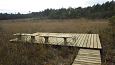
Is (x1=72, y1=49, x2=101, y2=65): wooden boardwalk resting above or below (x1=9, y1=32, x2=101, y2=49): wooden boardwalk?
below

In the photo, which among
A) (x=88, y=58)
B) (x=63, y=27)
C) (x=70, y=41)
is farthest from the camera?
(x=63, y=27)

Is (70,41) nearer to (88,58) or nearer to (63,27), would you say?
(88,58)

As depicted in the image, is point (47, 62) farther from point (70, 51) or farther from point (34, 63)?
point (70, 51)

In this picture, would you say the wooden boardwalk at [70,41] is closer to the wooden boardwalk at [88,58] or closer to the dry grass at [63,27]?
the wooden boardwalk at [88,58]

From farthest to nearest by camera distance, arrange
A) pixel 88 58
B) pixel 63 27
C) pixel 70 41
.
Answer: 1. pixel 63 27
2. pixel 70 41
3. pixel 88 58

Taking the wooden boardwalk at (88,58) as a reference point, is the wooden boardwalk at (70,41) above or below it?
above

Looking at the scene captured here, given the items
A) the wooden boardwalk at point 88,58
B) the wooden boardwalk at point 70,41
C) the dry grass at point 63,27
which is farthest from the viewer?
the dry grass at point 63,27

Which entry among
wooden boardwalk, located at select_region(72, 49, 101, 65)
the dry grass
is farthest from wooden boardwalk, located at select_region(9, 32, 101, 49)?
the dry grass

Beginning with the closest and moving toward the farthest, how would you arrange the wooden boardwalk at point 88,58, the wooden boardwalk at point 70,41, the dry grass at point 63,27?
the wooden boardwalk at point 88,58, the wooden boardwalk at point 70,41, the dry grass at point 63,27

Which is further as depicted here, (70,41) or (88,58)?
(70,41)

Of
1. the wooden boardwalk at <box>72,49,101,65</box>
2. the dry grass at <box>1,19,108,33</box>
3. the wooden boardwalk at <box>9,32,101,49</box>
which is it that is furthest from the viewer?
the dry grass at <box>1,19,108,33</box>

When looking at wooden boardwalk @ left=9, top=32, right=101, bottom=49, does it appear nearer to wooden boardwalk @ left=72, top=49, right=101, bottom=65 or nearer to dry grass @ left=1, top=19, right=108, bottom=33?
wooden boardwalk @ left=72, top=49, right=101, bottom=65

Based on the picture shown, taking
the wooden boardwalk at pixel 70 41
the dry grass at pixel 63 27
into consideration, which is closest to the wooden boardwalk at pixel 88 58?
the wooden boardwalk at pixel 70 41

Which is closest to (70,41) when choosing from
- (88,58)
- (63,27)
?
(88,58)
